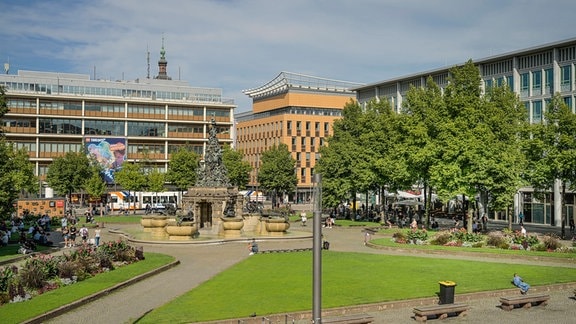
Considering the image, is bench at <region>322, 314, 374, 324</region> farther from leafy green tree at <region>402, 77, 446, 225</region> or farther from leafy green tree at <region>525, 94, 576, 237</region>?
leafy green tree at <region>525, 94, 576, 237</region>

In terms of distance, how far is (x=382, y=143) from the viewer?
6600 centimetres

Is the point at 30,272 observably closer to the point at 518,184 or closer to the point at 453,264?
the point at 453,264

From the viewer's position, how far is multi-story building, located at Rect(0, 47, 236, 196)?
109 metres

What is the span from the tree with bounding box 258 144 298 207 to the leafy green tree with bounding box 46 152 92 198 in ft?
96.3

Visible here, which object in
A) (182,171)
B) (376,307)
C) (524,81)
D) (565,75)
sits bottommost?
(376,307)

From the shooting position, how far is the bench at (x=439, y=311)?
21.9 meters

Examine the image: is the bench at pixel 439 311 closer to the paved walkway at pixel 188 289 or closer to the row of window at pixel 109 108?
the paved walkway at pixel 188 289

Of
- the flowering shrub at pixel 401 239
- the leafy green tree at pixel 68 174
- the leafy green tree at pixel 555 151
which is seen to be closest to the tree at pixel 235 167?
the leafy green tree at pixel 68 174

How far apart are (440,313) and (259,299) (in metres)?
6.92

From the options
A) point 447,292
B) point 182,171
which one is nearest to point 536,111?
point 447,292

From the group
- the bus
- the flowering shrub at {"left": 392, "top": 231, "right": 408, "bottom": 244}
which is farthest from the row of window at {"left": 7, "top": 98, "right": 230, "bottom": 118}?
the flowering shrub at {"left": 392, "top": 231, "right": 408, "bottom": 244}

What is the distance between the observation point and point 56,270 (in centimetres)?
2789

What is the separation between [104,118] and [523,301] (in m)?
100

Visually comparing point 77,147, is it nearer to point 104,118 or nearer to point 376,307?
point 104,118
